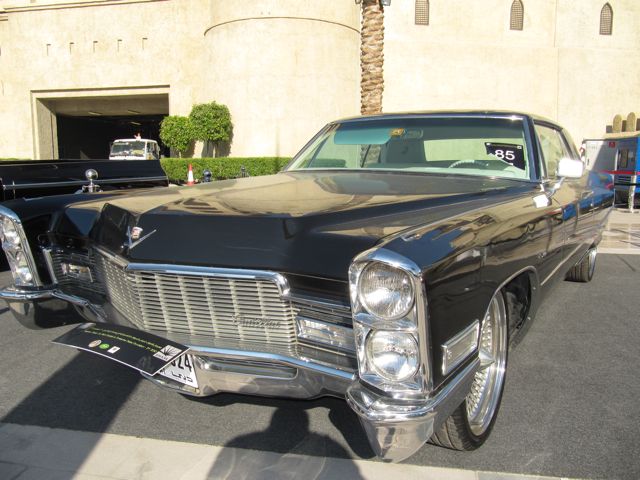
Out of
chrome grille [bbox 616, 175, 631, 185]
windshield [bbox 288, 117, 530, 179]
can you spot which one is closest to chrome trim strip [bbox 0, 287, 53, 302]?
windshield [bbox 288, 117, 530, 179]

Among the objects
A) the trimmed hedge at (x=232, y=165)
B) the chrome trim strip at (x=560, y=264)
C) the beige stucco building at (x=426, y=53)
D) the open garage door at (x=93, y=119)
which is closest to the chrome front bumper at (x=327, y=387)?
the chrome trim strip at (x=560, y=264)

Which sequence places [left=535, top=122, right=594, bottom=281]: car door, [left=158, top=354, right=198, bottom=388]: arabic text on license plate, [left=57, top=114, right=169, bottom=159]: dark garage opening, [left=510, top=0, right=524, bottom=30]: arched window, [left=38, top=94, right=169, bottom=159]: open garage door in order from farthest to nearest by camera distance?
[left=57, top=114, right=169, bottom=159]: dark garage opening → [left=38, top=94, right=169, bottom=159]: open garage door → [left=510, top=0, right=524, bottom=30]: arched window → [left=535, top=122, right=594, bottom=281]: car door → [left=158, top=354, right=198, bottom=388]: arabic text on license plate

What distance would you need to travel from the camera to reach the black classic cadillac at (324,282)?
5.73 feet

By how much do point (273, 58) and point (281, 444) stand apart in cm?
1638

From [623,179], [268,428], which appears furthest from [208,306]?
[623,179]

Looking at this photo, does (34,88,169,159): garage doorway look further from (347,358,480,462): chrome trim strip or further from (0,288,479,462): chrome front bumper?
(347,358,480,462): chrome trim strip

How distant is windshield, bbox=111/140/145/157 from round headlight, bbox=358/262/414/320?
1971 cm

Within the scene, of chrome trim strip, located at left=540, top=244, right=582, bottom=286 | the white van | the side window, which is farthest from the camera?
the white van

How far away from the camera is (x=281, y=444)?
2.52 m

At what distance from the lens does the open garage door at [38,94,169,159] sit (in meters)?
23.3

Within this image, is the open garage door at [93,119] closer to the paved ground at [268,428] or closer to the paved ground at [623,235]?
the paved ground at [623,235]

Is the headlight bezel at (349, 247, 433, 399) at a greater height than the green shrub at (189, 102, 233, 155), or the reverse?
the green shrub at (189, 102, 233, 155)

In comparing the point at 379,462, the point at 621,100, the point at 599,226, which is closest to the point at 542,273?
the point at 379,462

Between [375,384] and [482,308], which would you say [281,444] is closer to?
[375,384]
